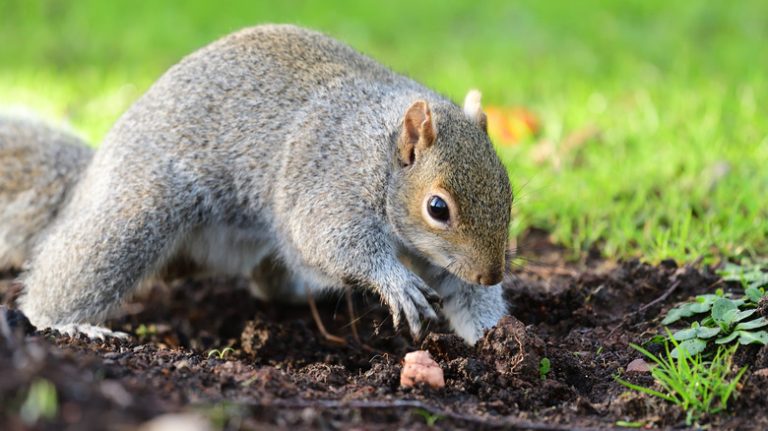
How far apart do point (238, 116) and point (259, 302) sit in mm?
1079

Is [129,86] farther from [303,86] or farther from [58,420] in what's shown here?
[58,420]

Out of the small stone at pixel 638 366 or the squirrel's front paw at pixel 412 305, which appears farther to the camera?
the squirrel's front paw at pixel 412 305

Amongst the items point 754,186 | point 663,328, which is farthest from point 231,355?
point 754,186

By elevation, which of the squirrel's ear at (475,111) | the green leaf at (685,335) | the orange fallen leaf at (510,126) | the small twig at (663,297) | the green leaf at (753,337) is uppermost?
the orange fallen leaf at (510,126)

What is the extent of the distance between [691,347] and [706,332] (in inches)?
3.8

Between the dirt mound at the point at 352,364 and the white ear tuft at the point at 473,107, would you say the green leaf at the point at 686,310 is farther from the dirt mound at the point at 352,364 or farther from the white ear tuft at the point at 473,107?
the white ear tuft at the point at 473,107

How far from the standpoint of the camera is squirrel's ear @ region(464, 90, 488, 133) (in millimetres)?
4207

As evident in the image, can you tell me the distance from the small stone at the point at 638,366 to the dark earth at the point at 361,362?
0.04 metres

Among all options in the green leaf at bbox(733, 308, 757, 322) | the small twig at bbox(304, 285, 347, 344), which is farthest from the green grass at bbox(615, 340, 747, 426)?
the small twig at bbox(304, 285, 347, 344)

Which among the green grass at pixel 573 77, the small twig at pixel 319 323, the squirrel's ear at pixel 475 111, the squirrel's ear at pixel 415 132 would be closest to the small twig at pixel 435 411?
the squirrel's ear at pixel 415 132

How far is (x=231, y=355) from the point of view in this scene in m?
4.24

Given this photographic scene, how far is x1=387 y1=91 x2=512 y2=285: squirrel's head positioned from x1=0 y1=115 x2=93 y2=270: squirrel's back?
1819 millimetres

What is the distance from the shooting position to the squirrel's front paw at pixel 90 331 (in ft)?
13.2

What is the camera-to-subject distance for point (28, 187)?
4.79 meters
